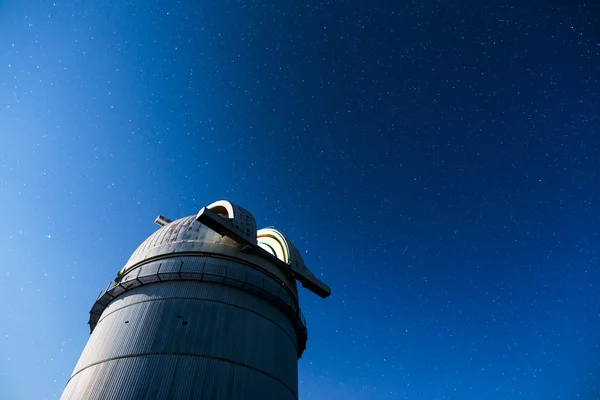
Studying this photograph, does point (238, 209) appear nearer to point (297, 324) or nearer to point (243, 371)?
point (297, 324)

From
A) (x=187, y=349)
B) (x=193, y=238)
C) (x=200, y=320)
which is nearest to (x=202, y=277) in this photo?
(x=200, y=320)

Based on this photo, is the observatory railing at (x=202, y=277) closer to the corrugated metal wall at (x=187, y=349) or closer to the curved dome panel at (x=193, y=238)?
the corrugated metal wall at (x=187, y=349)

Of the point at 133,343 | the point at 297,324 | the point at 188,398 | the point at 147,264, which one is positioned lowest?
the point at 188,398

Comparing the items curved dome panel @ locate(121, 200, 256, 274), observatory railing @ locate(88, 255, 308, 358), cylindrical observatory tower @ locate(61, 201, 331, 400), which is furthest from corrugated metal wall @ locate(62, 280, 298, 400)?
curved dome panel @ locate(121, 200, 256, 274)

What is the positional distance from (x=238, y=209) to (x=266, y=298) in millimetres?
4934

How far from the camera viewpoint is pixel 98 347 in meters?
14.2

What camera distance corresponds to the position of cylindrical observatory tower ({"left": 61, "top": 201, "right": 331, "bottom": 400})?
41.3 ft

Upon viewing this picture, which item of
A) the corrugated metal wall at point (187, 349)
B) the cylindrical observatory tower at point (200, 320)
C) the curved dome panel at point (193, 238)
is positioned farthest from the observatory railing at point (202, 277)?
the curved dome panel at point (193, 238)

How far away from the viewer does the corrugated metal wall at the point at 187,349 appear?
12.4 meters

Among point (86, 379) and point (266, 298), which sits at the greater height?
point (266, 298)

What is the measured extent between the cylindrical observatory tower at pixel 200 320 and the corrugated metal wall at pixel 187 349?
4cm

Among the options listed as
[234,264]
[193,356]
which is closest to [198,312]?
[193,356]

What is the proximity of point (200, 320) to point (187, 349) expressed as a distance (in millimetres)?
1261

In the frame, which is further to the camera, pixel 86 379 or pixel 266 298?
pixel 266 298
